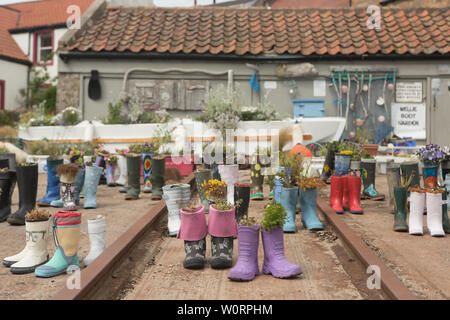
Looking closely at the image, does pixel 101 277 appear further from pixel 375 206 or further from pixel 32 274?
pixel 375 206

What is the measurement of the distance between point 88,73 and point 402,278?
10815 millimetres

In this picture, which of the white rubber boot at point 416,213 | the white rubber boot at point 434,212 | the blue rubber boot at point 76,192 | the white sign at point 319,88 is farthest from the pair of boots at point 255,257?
the white sign at point 319,88

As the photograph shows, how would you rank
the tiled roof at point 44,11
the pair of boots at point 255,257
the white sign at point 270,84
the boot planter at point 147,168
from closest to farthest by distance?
the pair of boots at point 255,257, the boot planter at point 147,168, the white sign at point 270,84, the tiled roof at point 44,11

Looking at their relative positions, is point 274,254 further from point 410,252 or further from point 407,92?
Answer: point 407,92

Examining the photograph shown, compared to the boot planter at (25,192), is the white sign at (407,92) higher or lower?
higher

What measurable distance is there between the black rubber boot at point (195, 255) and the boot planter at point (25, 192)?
90.6 inches

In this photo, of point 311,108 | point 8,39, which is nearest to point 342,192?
point 311,108

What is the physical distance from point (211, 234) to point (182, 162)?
5125mm

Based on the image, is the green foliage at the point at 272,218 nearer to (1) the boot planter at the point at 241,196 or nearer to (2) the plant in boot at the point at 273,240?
(2) the plant in boot at the point at 273,240

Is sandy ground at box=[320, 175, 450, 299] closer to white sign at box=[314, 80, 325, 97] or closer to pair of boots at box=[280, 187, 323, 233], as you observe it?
pair of boots at box=[280, 187, 323, 233]

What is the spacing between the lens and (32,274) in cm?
338

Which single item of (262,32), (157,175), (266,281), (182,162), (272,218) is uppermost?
(262,32)

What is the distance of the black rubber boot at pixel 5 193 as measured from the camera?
521cm

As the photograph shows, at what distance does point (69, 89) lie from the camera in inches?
486
